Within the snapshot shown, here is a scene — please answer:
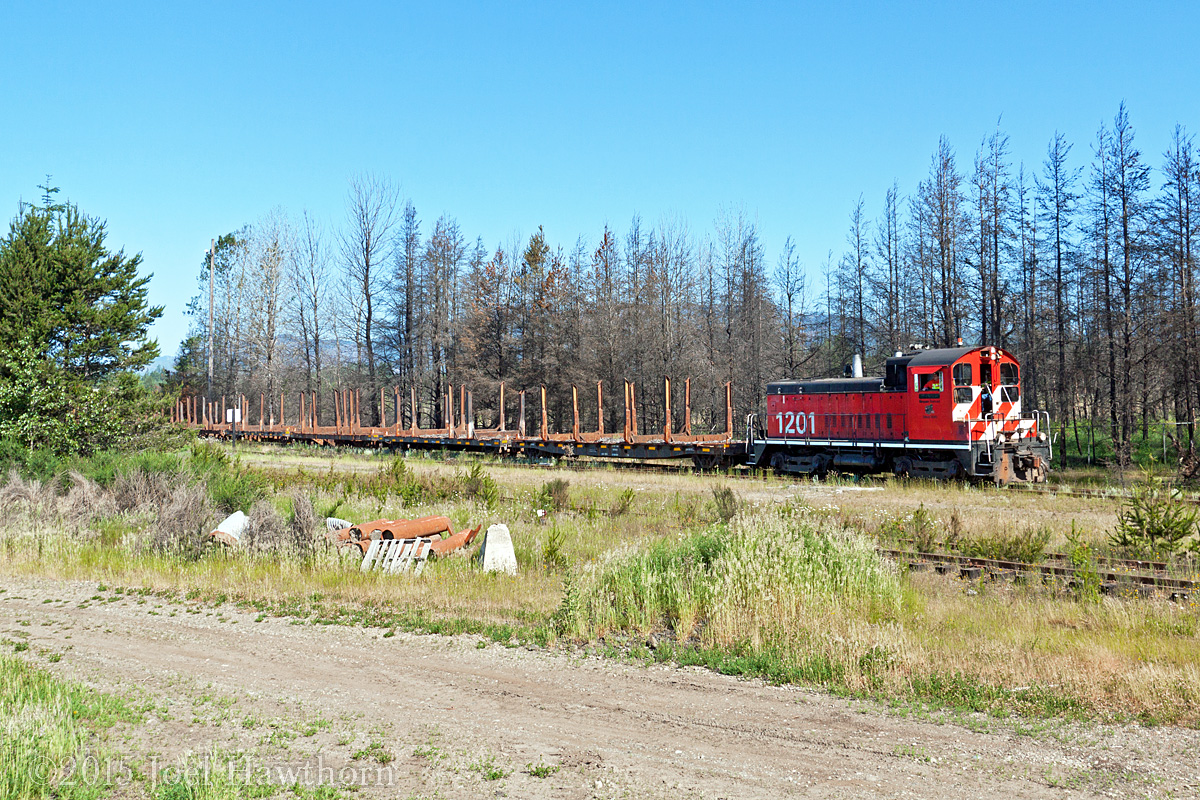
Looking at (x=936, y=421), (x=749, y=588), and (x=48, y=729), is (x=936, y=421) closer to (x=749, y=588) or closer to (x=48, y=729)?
(x=749, y=588)

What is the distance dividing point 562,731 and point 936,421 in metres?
16.9

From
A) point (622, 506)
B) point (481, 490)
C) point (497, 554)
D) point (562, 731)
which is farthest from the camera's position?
point (481, 490)

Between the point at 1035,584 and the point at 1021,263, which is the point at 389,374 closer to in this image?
the point at 1021,263

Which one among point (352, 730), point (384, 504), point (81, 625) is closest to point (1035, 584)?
point (352, 730)

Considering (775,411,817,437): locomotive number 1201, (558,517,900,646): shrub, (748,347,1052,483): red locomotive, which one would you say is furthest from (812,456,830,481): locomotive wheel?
(558,517,900,646): shrub

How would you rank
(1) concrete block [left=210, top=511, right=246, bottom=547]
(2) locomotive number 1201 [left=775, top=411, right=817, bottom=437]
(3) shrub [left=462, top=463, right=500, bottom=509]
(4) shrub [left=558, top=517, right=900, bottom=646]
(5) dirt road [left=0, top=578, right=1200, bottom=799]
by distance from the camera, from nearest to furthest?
(5) dirt road [left=0, top=578, right=1200, bottom=799]
(4) shrub [left=558, top=517, right=900, bottom=646]
(1) concrete block [left=210, top=511, right=246, bottom=547]
(3) shrub [left=462, top=463, right=500, bottom=509]
(2) locomotive number 1201 [left=775, top=411, right=817, bottom=437]

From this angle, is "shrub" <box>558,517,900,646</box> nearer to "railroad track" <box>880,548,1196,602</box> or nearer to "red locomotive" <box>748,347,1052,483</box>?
"railroad track" <box>880,548,1196,602</box>

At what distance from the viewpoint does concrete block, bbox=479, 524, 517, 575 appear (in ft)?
35.0

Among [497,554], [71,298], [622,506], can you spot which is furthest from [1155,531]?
[71,298]

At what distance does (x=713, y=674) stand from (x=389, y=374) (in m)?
54.2

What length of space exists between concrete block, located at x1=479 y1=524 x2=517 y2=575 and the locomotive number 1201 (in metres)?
14.3

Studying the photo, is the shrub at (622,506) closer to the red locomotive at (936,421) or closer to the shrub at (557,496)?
the shrub at (557,496)

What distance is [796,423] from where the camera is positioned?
2338 centimetres

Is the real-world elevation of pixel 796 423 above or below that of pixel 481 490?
above
